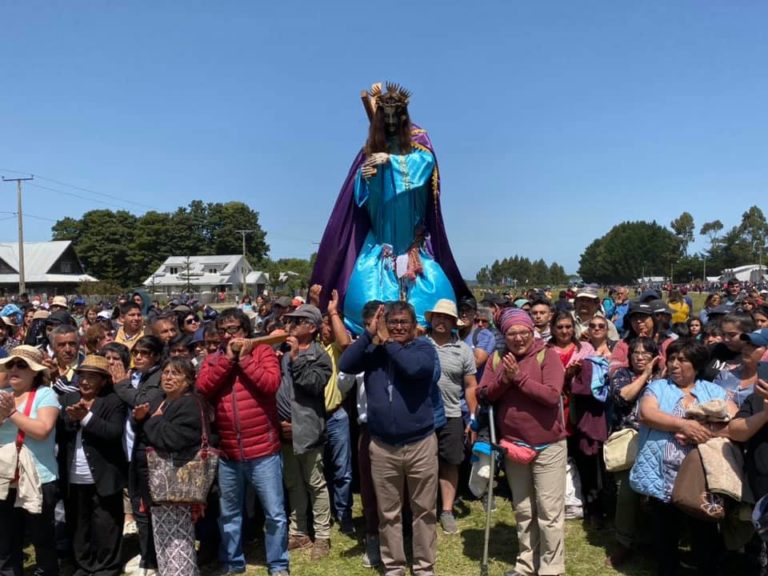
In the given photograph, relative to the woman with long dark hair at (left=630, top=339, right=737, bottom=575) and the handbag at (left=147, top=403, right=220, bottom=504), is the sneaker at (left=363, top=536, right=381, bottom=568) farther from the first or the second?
the woman with long dark hair at (left=630, top=339, right=737, bottom=575)

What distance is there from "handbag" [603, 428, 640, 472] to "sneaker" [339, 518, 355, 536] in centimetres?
211

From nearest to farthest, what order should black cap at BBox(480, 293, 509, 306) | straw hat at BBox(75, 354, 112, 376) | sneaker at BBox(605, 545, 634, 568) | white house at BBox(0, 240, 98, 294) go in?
straw hat at BBox(75, 354, 112, 376)
sneaker at BBox(605, 545, 634, 568)
black cap at BBox(480, 293, 509, 306)
white house at BBox(0, 240, 98, 294)

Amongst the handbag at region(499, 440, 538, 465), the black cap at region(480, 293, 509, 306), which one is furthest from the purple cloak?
the black cap at region(480, 293, 509, 306)

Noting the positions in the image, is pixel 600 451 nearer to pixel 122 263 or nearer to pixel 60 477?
pixel 60 477

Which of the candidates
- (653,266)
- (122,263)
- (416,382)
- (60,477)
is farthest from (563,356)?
(653,266)

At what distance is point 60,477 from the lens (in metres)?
4.38

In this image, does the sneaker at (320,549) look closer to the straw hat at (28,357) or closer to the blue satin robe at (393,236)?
the blue satin robe at (393,236)

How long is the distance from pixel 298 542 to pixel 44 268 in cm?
5779

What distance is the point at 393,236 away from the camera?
20.2 feet

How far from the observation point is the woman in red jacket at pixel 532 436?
3.99 meters

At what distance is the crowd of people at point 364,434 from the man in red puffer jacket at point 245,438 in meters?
0.01

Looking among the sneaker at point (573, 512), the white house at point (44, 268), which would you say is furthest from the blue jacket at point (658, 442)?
the white house at point (44, 268)

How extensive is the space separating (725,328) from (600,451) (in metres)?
1.38

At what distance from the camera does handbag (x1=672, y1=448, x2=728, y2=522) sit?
3.69 meters
